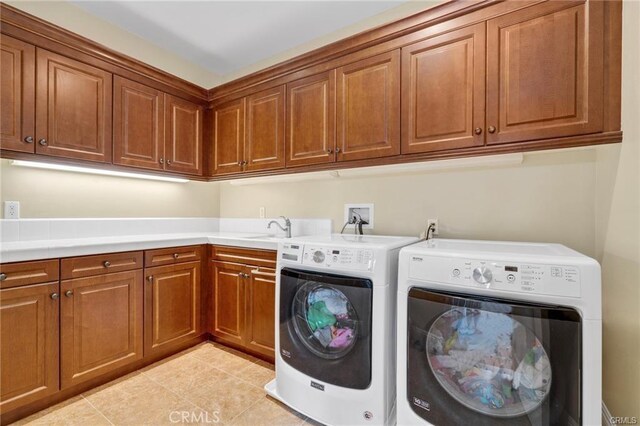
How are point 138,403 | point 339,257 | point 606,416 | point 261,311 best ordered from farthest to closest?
point 261,311, point 138,403, point 339,257, point 606,416

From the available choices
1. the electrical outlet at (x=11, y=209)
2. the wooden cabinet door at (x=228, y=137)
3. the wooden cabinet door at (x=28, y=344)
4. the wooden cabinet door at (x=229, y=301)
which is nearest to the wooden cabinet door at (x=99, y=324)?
the wooden cabinet door at (x=28, y=344)

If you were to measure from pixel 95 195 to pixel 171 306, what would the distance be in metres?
1.09

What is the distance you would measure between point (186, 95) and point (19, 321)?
6.73 ft

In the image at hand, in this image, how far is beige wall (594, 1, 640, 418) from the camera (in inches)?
47.1

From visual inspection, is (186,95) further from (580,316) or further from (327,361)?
(580,316)

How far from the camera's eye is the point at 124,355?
201 centimetres

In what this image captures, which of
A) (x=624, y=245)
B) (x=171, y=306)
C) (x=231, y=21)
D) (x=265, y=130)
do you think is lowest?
(x=171, y=306)

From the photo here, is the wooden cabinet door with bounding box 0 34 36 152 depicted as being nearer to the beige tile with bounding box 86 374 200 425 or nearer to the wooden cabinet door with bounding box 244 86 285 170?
the wooden cabinet door with bounding box 244 86 285 170

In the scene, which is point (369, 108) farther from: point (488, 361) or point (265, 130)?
point (488, 361)

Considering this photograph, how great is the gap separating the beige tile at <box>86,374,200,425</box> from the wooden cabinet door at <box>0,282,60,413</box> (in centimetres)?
28

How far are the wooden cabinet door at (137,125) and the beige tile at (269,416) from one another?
1994 millimetres

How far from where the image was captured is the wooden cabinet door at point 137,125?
2.27m

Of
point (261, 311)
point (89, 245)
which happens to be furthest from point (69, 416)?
point (261, 311)

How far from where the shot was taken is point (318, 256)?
1.62 meters
